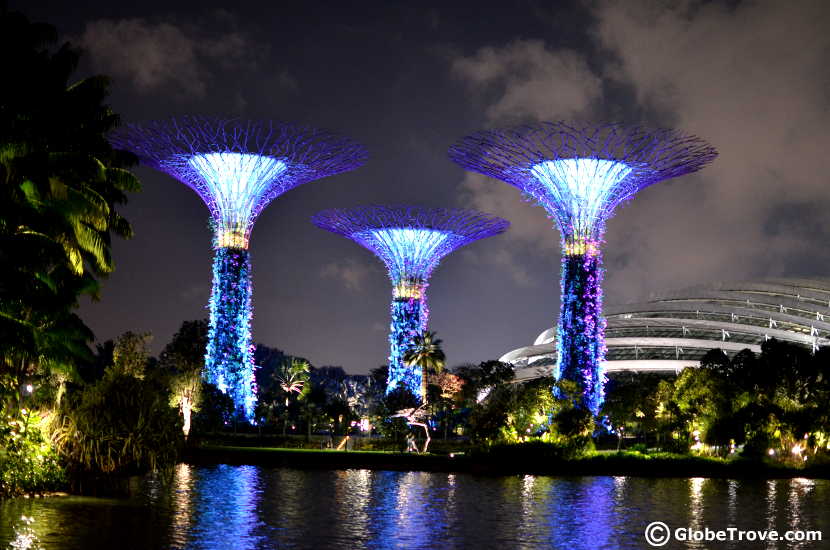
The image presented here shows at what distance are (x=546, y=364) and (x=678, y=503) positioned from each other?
7129cm

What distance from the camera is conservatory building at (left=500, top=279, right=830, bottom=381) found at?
3711 inches

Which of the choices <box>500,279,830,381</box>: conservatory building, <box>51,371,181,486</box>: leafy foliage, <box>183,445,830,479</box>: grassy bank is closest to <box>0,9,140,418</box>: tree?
<box>51,371,181,486</box>: leafy foliage

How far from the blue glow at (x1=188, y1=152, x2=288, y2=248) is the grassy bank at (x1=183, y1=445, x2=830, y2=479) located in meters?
21.3

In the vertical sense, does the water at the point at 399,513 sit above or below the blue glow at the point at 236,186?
below

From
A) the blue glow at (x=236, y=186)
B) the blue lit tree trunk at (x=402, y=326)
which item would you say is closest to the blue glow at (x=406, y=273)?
the blue lit tree trunk at (x=402, y=326)

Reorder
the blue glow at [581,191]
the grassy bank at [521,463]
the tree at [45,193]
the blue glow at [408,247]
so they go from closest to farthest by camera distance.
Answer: the tree at [45,193] < the grassy bank at [521,463] < the blue glow at [581,191] < the blue glow at [408,247]

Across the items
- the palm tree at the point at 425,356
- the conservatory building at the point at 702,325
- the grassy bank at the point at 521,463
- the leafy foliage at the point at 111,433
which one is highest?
the conservatory building at the point at 702,325

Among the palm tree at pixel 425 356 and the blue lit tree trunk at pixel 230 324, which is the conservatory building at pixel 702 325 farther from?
the blue lit tree trunk at pixel 230 324

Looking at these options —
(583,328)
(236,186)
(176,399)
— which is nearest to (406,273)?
(236,186)

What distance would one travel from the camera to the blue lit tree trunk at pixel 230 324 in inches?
2773

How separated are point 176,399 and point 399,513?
36196 mm

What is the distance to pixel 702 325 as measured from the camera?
3871 inches

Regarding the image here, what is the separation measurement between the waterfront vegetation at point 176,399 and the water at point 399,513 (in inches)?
76.6

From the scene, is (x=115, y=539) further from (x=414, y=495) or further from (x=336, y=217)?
(x=336, y=217)
